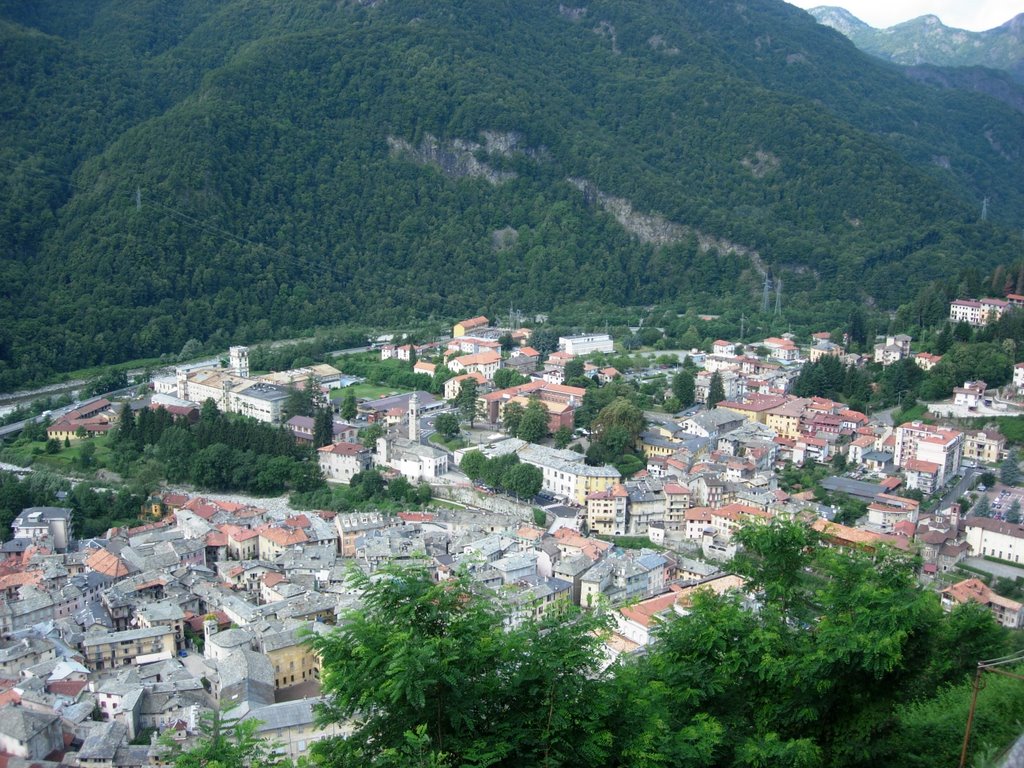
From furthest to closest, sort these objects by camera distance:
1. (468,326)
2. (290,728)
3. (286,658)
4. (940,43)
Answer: (940,43)
(468,326)
(286,658)
(290,728)

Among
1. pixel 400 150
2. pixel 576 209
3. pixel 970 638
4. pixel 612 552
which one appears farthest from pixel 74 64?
pixel 970 638

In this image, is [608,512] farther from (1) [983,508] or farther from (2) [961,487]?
(2) [961,487]

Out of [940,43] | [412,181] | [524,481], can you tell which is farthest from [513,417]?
[940,43]

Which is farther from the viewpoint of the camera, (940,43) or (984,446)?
(940,43)

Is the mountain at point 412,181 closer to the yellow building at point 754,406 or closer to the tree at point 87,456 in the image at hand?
the tree at point 87,456

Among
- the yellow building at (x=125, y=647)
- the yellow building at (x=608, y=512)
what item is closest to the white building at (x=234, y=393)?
the yellow building at (x=608, y=512)

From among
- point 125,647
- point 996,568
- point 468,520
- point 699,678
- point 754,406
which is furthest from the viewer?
point 754,406
